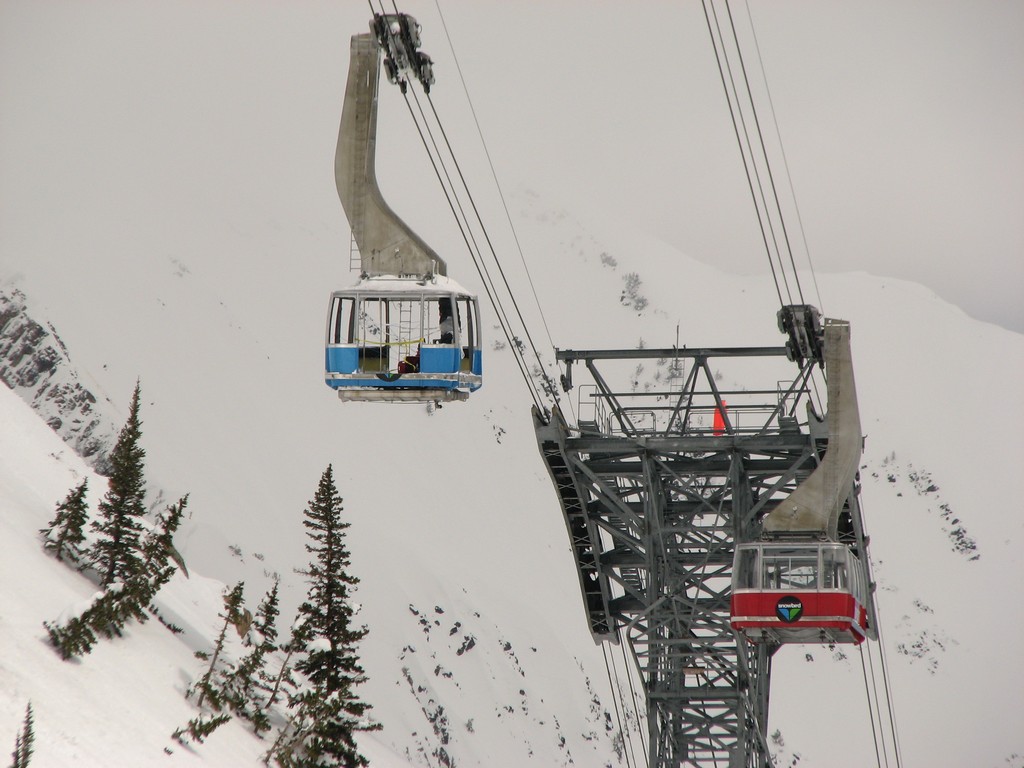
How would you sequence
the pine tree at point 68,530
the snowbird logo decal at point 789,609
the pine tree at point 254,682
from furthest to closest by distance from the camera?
the pine tree at point 68,530 < the pine tree at point 254,682 < the snowbird logo decal at point 789,609

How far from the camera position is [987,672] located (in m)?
111

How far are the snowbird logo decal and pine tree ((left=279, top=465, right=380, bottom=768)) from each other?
13217 millimetres

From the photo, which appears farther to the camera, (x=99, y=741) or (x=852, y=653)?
(x=852, y=653)

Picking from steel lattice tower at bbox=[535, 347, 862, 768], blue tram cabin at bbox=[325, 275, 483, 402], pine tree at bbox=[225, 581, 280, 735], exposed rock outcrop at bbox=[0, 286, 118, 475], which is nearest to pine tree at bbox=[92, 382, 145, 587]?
pine tree at bbox=[225, 581, 280, 735]

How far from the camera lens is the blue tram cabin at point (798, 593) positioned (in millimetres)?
30484

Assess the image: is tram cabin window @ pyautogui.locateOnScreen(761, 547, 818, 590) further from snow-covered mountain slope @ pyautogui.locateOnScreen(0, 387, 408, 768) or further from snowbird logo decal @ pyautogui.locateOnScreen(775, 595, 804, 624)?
snow-covered mountain slope @ pyautogui.locateOnScreen(0, 387, 408, 768)

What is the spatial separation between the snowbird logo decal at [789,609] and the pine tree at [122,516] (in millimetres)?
18511

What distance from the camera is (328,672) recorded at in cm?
4234

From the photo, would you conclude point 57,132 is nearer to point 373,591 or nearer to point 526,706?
point 373,591

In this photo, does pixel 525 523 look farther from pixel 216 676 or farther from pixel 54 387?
pixel 216 676

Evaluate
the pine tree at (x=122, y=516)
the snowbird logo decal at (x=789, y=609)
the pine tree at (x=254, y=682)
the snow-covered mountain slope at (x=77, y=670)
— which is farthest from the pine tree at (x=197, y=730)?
the snowbird logo decal at (x=789, y=609)

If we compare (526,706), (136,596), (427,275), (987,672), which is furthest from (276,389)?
(427,275)

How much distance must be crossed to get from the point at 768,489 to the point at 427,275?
12527mm

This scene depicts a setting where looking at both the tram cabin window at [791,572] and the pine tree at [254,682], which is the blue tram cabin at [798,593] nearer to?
the tram cabin window at [791,572]
